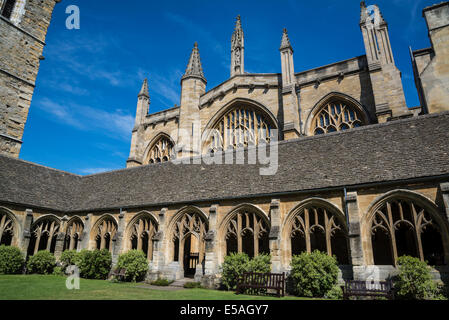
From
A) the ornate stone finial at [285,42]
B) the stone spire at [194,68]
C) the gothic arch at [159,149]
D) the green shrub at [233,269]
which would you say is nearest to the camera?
the green shrub at [233,269]

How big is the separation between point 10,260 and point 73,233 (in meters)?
4.31

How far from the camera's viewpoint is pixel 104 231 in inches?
744

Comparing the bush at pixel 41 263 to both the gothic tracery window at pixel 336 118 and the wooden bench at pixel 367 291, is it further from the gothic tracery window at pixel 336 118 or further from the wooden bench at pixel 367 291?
the gothic tracery window at pixel 336 118

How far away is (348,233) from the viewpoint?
11.5 m

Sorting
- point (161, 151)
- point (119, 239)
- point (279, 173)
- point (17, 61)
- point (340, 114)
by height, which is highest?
point (17, 61)

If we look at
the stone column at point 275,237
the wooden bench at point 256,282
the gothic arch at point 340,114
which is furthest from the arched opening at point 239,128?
the wooden bench at point 256,282

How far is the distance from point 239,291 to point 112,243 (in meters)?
9.67

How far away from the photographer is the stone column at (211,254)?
13586 mm

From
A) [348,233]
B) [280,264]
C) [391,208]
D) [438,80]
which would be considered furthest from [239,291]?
[438,80]

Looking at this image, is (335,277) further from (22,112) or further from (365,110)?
(22,112)

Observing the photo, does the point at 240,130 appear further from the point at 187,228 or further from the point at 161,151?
the point at 187,228

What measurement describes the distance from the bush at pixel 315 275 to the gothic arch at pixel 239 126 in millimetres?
12892

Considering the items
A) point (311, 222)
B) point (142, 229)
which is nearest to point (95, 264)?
point (142, 229)

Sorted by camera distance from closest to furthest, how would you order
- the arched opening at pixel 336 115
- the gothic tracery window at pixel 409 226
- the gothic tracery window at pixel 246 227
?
the gothic tracery window at pixel 409 226 → the gothic tracery window at pixel 246 227 → the arched opening at pixel 336 115
